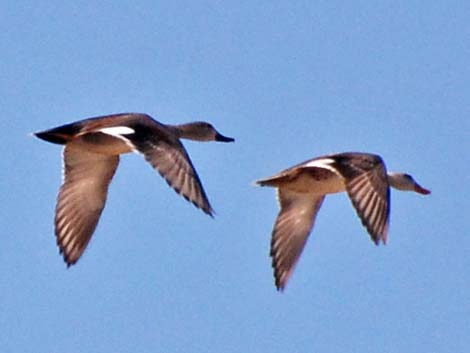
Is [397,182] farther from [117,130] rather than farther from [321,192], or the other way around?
[117,130]

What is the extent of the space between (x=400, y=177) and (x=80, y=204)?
3.14m

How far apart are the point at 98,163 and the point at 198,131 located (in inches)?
59.0

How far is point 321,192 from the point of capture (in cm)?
1644

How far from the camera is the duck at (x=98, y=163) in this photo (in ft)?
48.7

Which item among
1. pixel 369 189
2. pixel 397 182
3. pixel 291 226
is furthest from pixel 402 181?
pixel 369 189

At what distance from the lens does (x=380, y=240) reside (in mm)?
14969

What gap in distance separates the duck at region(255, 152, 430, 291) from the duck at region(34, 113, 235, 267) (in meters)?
1.15

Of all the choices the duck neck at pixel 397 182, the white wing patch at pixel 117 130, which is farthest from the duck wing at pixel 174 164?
the duck neck at pixel 397 182

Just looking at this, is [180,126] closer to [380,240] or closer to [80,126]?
[80,126]

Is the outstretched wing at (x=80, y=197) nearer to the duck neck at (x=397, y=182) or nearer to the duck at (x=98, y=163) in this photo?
the duck at (x=98, y=163)

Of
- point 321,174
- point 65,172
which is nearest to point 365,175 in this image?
point 321,174

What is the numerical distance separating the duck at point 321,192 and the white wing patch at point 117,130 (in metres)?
1.43

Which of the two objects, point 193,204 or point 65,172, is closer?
point 193,204

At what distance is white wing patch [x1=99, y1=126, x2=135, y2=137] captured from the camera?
51.1ft
